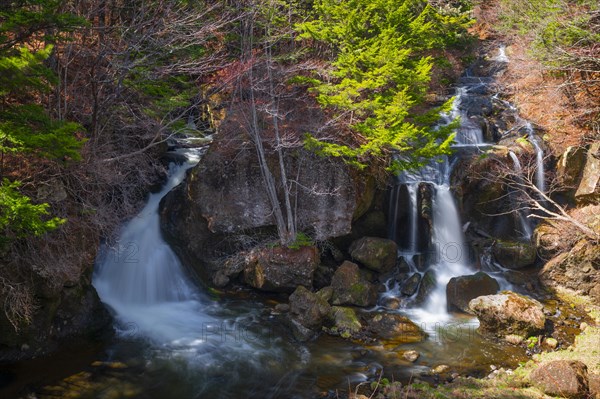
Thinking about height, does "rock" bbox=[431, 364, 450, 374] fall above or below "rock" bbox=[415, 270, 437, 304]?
below

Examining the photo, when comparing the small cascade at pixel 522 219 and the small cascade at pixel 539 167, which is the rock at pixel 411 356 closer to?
the small cascade at pixel 522 219

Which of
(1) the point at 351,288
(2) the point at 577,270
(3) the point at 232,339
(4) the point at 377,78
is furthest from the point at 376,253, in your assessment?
(2) the point at 577,270

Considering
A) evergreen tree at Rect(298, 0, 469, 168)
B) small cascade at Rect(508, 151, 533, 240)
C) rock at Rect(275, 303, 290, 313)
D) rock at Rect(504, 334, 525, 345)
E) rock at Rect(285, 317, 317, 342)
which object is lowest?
rock at Rect(504, 334, 525, 345)

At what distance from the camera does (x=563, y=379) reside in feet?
22.9

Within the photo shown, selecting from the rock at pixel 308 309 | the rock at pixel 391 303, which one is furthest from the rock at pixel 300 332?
the rock at pixel 391 303

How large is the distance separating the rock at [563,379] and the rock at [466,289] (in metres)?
3.92

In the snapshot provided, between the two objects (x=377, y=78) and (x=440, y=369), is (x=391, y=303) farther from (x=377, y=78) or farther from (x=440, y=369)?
(x=377, y=78)

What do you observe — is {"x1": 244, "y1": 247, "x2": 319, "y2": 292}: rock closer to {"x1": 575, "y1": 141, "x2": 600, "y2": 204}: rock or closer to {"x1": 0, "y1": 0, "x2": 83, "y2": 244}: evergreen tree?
{"x1": 0, "y1": 0, "x2": 83, "y2": 244}: evergreen tree

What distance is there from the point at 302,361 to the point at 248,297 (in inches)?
148

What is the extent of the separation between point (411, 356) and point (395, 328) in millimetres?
1195

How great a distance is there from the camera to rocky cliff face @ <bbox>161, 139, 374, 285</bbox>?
42.4ft

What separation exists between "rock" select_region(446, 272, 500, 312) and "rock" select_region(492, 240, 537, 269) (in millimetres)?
1715

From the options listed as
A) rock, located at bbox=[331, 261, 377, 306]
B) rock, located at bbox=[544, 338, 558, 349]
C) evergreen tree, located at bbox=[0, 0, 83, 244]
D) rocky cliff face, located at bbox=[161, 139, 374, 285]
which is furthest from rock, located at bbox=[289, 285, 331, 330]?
evergreen tree, located at bbox=[0, 0, 83, 244]

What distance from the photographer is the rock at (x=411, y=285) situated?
12.3m
